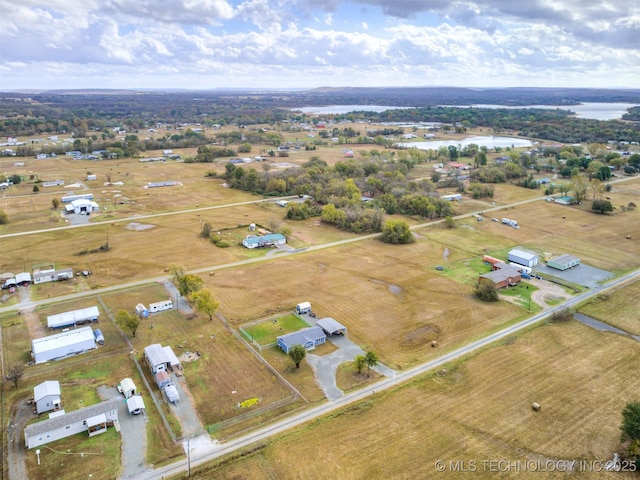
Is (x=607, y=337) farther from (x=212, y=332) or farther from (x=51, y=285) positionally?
(x=51, y=285)

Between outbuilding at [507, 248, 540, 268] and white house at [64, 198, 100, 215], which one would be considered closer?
outbuilding at [507, 248, 540, 268]

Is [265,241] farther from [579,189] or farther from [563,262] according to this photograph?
[579,189]

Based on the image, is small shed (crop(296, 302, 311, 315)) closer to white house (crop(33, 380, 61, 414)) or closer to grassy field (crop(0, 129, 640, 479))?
grassy field (crop(0, 129, 640, 479))

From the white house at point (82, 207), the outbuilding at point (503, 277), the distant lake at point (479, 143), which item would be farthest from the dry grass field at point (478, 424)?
the distant lake at point (479, 143)

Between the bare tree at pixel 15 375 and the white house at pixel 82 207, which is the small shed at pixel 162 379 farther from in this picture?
the white house at pixel 82 207

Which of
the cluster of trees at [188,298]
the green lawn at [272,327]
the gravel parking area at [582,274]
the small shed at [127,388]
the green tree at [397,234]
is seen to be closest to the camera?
the small shed at [127,388]

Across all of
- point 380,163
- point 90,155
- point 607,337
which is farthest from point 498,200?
point 90,155

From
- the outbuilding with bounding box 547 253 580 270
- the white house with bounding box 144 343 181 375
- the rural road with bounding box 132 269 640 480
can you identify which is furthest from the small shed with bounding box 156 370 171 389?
the outbuilding with bounding box 547 253 580 270
